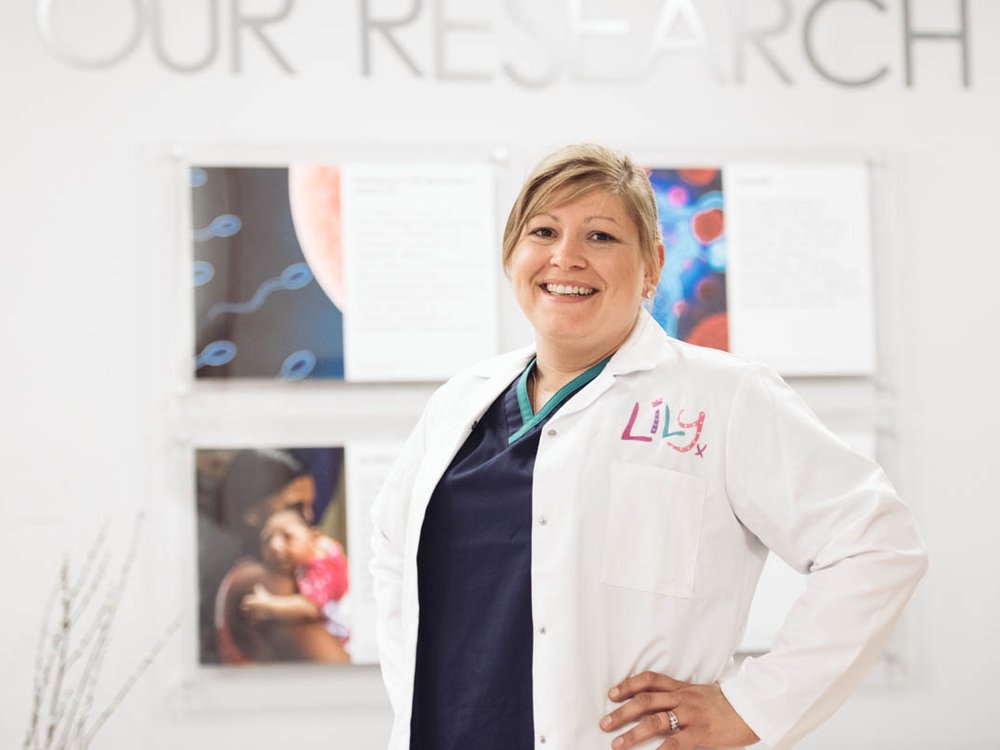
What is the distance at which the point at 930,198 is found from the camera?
8.75ft

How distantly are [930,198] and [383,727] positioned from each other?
1.91 metres

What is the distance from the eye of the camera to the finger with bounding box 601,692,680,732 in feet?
4.32

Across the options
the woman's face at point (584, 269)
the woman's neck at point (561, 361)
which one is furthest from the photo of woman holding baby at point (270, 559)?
the woman's face at point (584, 269)

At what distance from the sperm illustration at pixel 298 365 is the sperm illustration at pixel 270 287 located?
0.14m

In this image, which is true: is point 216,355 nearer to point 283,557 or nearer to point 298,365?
point 298,365

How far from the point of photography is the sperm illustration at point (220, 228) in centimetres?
246

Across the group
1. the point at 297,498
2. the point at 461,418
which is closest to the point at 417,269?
the point at 297,498

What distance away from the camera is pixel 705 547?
137 cm

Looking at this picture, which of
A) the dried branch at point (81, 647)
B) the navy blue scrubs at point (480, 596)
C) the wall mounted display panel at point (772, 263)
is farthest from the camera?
the wall mounted display panel at point (772, 263)

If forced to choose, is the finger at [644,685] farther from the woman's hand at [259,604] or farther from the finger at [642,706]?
the woman's hand at [259,604]

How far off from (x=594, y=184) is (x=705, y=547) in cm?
52

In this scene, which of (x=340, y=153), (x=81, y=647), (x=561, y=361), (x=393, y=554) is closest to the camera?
(x=561, y=361)

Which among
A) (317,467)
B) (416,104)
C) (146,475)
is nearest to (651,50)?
(416,104)

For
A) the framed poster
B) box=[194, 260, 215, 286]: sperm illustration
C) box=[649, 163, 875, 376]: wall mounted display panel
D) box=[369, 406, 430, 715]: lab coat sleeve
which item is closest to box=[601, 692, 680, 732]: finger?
box=[369, 406, 430, 715]: lab coat sleeve
